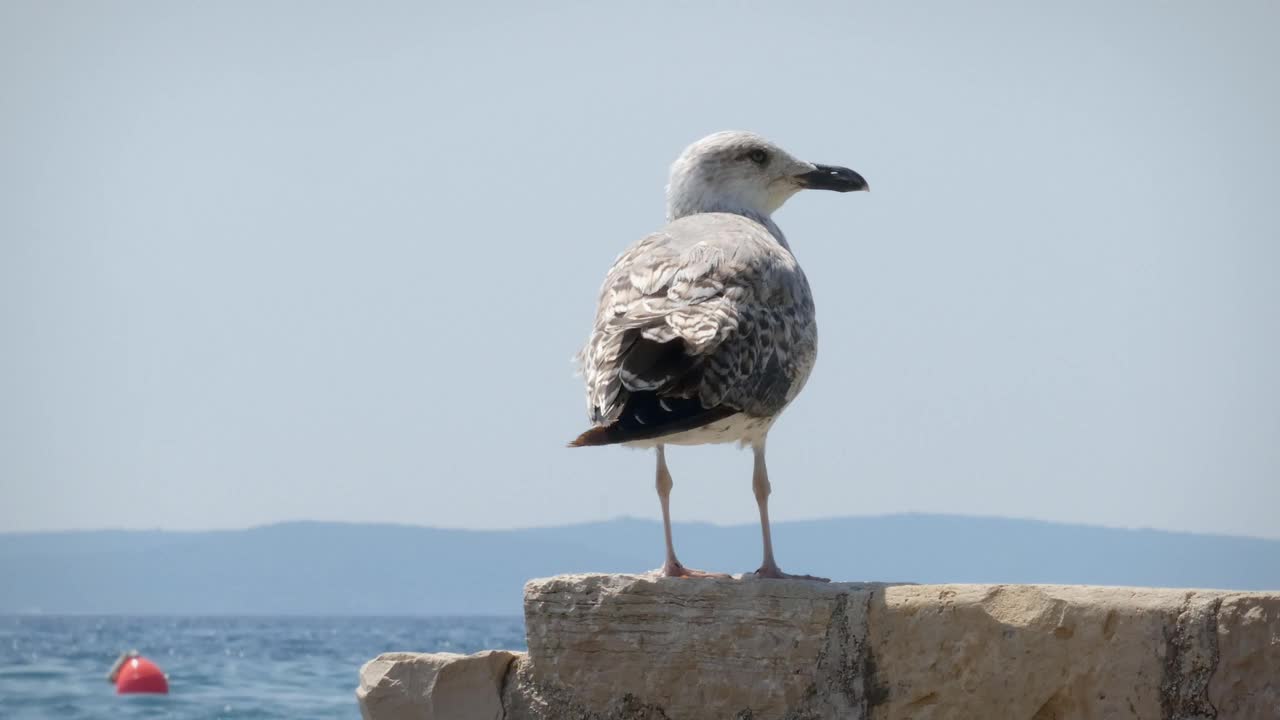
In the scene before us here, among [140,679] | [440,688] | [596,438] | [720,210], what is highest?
[720,210]

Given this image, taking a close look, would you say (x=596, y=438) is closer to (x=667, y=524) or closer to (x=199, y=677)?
(x=667, y=524)

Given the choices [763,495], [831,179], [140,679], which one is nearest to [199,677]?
[140,679]

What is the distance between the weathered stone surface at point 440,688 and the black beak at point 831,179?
9.94 feet

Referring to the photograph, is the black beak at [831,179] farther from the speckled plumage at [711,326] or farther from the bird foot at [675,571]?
the bird foot at [675,571]

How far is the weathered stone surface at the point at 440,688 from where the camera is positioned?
483cm

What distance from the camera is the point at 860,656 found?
4.33 meters

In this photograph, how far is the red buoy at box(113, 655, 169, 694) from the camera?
31281 mm

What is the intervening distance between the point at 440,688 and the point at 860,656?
1.33 m

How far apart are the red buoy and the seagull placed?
27.7m

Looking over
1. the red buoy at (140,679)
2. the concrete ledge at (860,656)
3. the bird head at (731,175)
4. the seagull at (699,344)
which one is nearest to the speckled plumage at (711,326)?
the seagull at (699,344)

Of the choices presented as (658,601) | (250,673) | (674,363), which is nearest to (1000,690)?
(658,601)

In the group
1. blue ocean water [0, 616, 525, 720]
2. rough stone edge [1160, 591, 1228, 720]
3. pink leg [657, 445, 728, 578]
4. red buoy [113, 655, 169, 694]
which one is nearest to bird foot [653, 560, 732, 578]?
pink leg [657, 445, 728, 578]

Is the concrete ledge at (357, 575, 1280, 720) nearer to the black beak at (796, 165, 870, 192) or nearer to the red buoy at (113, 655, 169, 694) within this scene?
the black beak at (796, 165, 870, 192)

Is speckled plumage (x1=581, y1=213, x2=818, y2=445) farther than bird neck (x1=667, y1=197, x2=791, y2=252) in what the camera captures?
No
